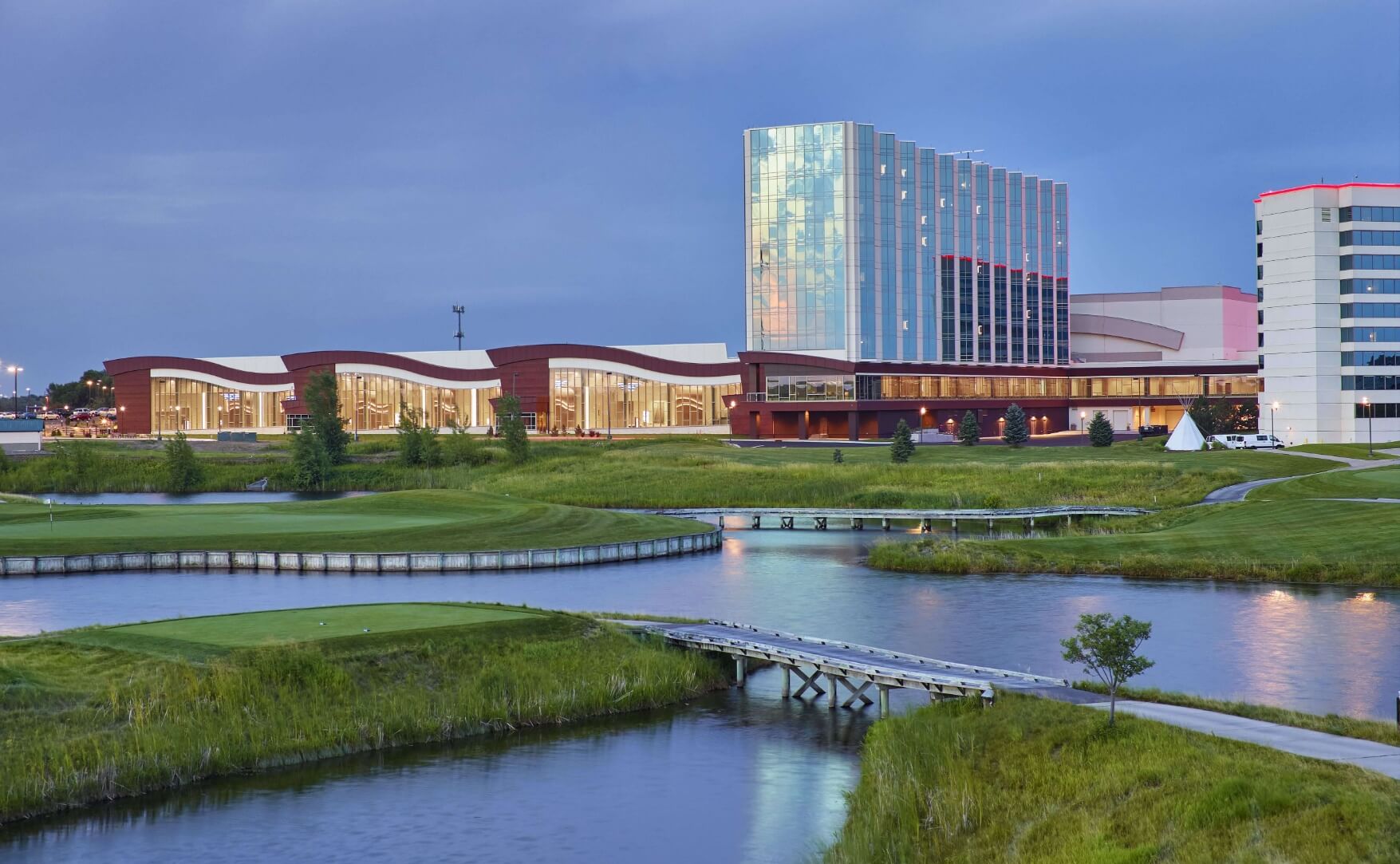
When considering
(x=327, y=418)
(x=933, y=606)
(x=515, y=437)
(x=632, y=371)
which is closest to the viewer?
(x=933, y=606)

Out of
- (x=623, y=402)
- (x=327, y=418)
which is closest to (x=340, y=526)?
(x=327, y=418)

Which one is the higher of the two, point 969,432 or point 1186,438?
point 969,432

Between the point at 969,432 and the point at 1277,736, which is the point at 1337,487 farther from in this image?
the point at 1277,736

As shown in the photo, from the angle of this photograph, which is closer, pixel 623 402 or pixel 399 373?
pixel 623 402

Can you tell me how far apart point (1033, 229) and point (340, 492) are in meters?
84.8

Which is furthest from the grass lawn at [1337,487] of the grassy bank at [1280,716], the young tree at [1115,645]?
the young tree at [1115,645]

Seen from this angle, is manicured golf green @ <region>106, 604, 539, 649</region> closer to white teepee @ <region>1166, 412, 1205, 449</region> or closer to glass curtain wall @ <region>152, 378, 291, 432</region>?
white teepee @ <region>1166, 412, 1205, 449</region>

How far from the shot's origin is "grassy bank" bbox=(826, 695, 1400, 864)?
16891 millimetres

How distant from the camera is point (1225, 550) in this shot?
52.2 m

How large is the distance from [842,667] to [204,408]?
135714mm

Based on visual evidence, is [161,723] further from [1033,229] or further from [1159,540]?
[1033,229]

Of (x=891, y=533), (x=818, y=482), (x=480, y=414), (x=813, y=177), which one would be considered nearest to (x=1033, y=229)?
(x=813, y=177)

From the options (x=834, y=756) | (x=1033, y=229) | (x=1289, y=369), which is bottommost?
(x=834, y=756)

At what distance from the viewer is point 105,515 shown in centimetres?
6341
